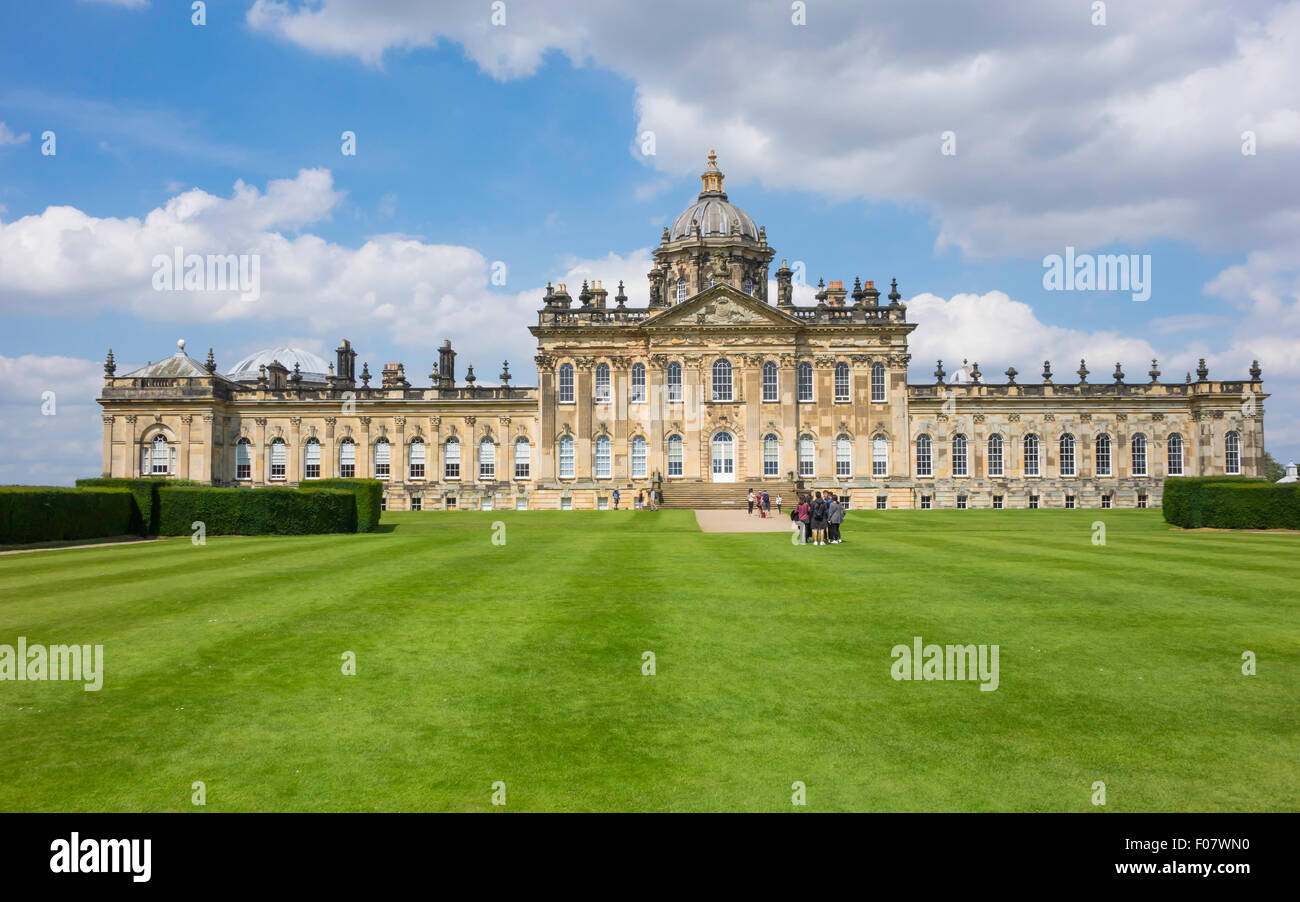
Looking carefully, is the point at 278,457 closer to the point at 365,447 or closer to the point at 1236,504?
the point at 365,447

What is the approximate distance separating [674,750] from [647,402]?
48.9m

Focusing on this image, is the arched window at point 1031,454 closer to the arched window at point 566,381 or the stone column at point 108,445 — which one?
the arched window at point 566,381

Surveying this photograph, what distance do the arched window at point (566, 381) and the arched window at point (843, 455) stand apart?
61.9 ft

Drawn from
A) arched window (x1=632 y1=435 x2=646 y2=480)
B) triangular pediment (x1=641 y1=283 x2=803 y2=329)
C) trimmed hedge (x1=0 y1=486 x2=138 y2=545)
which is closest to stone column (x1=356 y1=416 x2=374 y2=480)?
arched window (x1=632 y1=435 x2=646 y2=480)

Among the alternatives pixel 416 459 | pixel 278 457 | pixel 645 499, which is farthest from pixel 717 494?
pixel 278 457

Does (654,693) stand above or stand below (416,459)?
below

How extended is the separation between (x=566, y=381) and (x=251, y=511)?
27758 mm

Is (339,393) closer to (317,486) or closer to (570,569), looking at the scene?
(317,486)

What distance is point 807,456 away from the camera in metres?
55.8

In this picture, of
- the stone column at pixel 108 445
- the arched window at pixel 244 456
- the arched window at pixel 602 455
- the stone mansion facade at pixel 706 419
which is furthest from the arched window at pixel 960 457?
the stone column at pixel 108 445

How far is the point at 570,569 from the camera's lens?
18.4 meters

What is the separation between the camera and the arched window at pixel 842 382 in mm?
56156

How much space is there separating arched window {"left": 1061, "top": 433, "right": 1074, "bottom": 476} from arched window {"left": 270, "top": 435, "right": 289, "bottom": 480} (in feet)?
193
